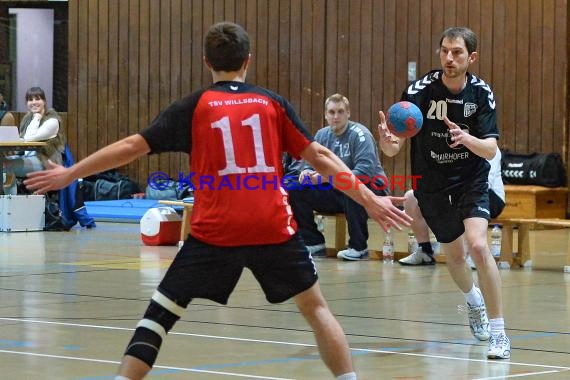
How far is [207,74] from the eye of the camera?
20797 mm

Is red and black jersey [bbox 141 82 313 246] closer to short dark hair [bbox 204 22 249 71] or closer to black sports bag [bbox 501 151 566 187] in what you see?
short dark hair [bbox 204 22 249 71]

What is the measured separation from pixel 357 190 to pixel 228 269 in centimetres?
61

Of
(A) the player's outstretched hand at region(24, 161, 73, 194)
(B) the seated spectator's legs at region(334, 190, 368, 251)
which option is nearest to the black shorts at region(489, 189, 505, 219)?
(B) the seated spectator's legs at region(334, 190, 368, 251)

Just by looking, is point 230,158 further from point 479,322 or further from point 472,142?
point 479,322

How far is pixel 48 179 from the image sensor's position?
4730 millimetres

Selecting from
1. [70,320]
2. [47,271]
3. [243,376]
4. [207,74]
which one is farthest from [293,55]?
[243,376]

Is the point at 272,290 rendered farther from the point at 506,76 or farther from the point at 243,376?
the point at 506,76

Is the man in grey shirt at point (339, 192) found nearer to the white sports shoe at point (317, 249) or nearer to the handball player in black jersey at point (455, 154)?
the white sports shoe at point (317, 249)

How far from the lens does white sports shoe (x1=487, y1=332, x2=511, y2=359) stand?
6.64 metres

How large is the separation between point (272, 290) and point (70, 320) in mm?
3320

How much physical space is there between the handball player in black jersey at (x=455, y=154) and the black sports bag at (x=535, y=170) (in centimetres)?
943

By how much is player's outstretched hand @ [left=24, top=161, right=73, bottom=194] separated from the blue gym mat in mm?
12957

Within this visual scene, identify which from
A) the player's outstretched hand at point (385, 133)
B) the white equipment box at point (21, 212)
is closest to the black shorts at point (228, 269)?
the player's outstretched hand at point (385, 133)

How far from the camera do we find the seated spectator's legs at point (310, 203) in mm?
12664
